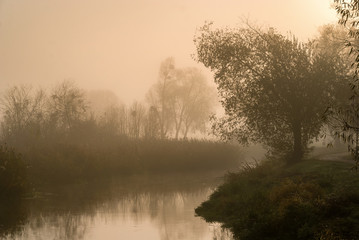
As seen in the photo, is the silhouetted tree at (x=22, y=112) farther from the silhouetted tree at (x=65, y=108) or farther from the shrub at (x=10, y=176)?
the shrub at (x=10, y=176)

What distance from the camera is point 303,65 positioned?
34.6 meters

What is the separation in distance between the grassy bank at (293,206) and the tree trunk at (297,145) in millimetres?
3110

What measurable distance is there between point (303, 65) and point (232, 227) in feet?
53.2

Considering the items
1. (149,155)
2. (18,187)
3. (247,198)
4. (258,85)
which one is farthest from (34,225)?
(149,155)

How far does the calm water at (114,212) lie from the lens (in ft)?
75.4

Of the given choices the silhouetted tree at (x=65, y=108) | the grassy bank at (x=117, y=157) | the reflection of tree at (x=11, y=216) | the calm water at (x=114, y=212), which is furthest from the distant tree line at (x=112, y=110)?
the reflection of tree at (x=11, y=216)

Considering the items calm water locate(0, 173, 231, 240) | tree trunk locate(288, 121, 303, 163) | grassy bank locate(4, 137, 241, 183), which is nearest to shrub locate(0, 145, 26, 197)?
calm water locate(0, 173, 231, 240)

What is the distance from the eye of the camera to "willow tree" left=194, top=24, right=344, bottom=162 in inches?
1334

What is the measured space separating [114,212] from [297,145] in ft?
42.2

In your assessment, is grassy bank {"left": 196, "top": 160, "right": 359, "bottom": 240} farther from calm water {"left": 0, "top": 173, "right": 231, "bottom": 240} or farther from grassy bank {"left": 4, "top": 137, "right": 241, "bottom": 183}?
grassy bank {"left": 4, "top": 137, "right": 241, "bottom": 183}

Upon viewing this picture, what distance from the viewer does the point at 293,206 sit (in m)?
18.9

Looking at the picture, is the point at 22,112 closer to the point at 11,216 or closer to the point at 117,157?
the point at 117,157

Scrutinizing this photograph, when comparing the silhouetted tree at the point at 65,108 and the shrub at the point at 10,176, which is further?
the silhouetted tree at the point at 65,108

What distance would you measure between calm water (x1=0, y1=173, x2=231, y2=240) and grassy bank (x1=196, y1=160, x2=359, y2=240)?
1.34 m
